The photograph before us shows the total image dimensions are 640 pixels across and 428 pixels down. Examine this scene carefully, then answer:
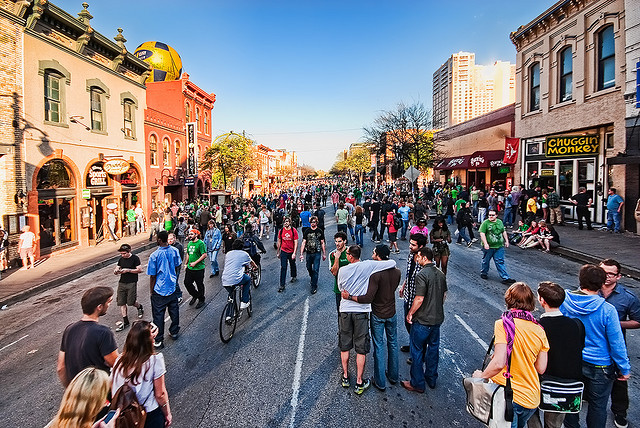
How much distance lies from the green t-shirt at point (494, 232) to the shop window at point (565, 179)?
12.8 metres

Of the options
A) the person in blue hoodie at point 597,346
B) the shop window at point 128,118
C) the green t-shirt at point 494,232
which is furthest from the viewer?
the shop window at point 128,118

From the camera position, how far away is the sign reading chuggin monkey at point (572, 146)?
16.5m

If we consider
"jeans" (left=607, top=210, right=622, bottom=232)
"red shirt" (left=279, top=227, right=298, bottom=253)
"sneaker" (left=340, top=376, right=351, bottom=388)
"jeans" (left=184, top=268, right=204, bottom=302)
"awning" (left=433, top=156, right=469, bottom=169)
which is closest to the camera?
"sneaker" (left=340, top=376, right=351, bottom=388)

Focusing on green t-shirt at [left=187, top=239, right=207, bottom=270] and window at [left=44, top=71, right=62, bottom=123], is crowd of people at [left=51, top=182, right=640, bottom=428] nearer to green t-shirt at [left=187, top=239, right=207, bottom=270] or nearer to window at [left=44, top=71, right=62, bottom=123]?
green t-shirt at [left=187, top=239, right=207, bottom=270]

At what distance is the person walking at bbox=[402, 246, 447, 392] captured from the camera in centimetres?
441

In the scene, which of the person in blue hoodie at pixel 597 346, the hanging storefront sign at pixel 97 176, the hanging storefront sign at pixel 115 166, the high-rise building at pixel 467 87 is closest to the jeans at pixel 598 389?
the person in blue hoodie at pixel 597 346

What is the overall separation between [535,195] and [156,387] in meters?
19.1

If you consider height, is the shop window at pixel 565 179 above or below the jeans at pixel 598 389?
above

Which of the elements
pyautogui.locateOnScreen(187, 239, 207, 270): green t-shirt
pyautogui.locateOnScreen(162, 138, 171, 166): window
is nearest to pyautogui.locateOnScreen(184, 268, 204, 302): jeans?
pyautogui.locateOnScreen(187, 239, 207, 270): green t-shirt

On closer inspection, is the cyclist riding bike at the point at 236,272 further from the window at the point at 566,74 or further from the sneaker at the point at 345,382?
the window at the point at 566,74

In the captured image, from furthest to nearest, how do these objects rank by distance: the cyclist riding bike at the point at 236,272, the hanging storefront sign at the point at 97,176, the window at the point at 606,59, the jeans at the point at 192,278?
the hanging storefront sign at the point at 97,176 < the window at the point at 606,59 < the jeans at the point at 192,278 < the cyclist riding bike at the point at 236,272

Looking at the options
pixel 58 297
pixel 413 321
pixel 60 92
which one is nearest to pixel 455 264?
pixel 413 321

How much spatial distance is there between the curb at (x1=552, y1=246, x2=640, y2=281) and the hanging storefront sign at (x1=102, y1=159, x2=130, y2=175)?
62.7 feet

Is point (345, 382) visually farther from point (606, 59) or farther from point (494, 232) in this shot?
point (606, 59)
